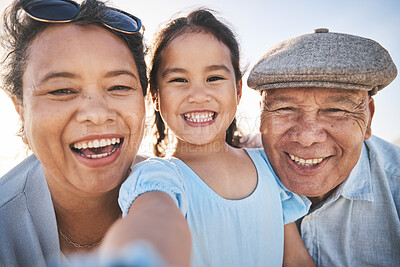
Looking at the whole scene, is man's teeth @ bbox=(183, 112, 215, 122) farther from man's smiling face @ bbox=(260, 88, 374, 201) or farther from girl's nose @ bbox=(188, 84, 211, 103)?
man's smiling face @ bbox=(260, 88, 374, 201)

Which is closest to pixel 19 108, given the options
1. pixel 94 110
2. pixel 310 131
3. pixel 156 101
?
pixel 94 110

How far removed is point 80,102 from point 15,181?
104 cm

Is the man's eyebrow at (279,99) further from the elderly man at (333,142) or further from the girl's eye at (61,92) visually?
the girl's eye at (61,92)

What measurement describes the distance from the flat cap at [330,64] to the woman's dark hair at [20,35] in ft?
3.61

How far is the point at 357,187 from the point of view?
250cm

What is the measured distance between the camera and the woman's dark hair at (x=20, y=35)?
1943 millimetres

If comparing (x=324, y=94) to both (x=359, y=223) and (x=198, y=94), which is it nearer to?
(x=198, y=94)

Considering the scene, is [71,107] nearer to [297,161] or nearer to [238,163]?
[238,163]

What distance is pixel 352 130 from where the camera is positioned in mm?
2145

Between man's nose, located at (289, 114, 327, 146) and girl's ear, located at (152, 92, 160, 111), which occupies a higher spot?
Result: girl's ear, located at (152, 92, 160, 111)

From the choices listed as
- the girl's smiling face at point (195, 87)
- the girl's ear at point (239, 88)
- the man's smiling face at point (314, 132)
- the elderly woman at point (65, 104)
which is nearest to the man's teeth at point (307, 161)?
the man's smiling face at point (314, 132)

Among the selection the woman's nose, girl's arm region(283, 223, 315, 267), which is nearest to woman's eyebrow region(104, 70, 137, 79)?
the woman's nose

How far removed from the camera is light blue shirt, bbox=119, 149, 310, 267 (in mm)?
1962

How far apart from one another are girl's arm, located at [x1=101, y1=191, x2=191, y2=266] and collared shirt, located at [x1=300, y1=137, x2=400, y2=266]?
183cm
